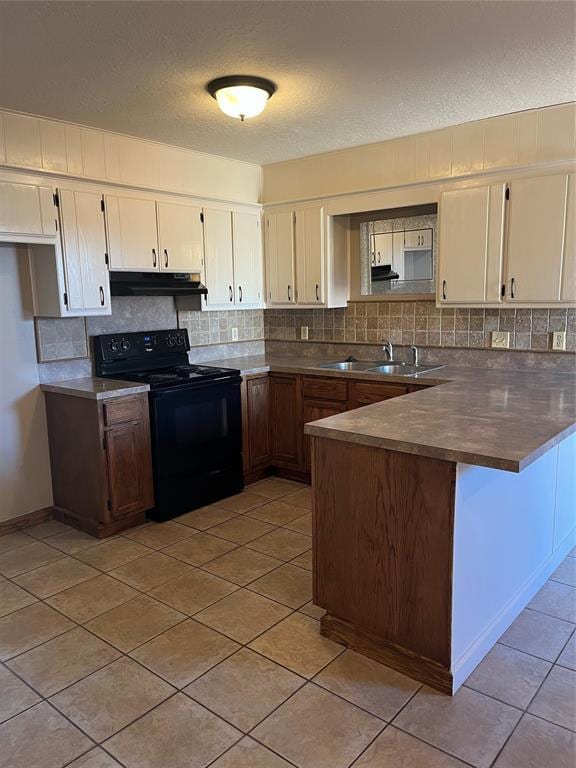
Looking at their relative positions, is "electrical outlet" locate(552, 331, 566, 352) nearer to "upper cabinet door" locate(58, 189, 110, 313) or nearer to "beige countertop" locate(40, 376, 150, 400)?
"beige countertop" locate(40, 376, 150, 400)

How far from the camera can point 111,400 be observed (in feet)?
10.8

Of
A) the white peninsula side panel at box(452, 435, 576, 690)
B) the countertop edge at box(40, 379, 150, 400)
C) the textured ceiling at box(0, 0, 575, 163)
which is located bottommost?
the white peninsula side panel at box(452, 435, 576, 690)

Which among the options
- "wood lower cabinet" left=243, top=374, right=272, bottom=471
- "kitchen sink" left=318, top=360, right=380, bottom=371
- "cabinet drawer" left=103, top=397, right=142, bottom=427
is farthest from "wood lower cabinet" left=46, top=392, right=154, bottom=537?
"kitchen sink" left=318, top=360, right=380, bottom=371

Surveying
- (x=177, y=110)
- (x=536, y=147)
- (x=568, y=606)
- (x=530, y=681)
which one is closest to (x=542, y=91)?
(x=536, y=147)

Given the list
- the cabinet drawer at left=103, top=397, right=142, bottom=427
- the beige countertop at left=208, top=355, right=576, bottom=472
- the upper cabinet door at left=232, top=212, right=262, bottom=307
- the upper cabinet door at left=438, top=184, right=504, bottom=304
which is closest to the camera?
the beige countertop at left=208, top=355, right=576, bottom=472

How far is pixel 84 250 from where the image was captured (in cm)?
343

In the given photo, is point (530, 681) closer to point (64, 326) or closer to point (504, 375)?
point (504, 375)

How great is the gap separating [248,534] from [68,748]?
1682mm

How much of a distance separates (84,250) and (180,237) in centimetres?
76

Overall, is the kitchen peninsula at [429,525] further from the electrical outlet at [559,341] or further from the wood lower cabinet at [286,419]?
the wood lower cabinet at [286,419]

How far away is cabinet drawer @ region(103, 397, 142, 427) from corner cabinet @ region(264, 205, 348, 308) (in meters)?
1.64

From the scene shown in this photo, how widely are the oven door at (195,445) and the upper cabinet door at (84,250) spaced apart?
0.72 meters

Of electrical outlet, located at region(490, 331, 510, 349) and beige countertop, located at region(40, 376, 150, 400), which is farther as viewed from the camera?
electrical outlet, located at region(490, 331, 510, 349)

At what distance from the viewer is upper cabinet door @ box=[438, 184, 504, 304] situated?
11.1 feet
